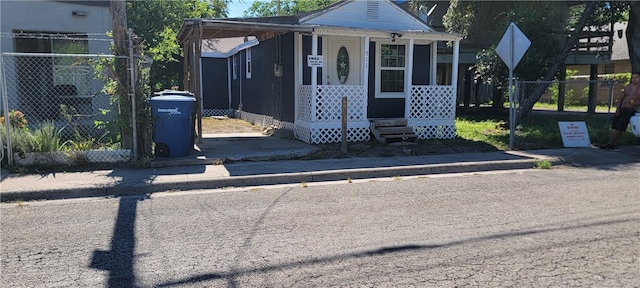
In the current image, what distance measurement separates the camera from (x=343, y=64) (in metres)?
12.9

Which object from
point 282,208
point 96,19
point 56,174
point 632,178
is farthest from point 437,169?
point 96,19

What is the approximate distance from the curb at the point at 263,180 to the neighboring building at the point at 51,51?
6235mm

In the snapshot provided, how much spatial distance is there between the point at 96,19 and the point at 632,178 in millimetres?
13733

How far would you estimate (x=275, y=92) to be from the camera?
48.0ft

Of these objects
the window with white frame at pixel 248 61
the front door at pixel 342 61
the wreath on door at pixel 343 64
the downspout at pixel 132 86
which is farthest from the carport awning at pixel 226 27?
the window with white frame at pixel 248 61

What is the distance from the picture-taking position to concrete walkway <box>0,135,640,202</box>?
23.2ft

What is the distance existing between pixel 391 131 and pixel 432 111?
1.81 meters

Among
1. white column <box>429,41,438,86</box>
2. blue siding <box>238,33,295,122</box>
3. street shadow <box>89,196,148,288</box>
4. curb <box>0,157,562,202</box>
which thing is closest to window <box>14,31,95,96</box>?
blue siding <box>238,33,295,122</box>

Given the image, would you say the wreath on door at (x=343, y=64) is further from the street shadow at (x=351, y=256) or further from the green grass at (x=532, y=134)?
the street shadow at (x=351, y=256)

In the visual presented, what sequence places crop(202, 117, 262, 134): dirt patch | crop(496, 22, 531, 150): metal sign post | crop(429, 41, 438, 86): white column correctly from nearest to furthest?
crop(496, 22, 531, 150): metal sign post
crop(429, 41, 438, 86): white column
crop(202, 117, 262, 134): dirt patch

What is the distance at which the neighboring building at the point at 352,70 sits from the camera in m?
11.6

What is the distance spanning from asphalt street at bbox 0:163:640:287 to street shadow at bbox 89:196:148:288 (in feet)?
0.04

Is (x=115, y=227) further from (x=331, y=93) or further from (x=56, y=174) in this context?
(x=331, y=93)

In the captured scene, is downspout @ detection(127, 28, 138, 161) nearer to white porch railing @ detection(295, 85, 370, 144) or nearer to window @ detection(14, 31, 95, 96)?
white porch railing @ detection(295, 85, 370, 144)
